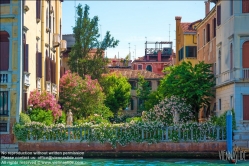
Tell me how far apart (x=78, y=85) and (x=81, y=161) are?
1082 cm

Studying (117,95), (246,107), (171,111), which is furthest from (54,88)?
(117,95)

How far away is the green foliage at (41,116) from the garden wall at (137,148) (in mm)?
1958

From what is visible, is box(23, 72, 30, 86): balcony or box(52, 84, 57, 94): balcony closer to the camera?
box(23, 72, 30, 86): balcony

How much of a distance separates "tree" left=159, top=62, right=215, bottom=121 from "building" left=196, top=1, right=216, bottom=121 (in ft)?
2.52

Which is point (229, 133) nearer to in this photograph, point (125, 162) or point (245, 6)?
point (125, 162)

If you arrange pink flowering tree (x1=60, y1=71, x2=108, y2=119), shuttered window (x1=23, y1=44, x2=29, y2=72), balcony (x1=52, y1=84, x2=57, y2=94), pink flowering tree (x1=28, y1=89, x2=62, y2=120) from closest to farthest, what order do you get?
shuttered window (x1=23, y1=44, x2=29, y2=72)
pink flowering tree (x1=28, y1=89, x2=62, y2=120)
balcony (x1=52, y1=84, x2=57, y2=94)
pink flowering tree (x1=60, y1=71, x2=108, y2=119)

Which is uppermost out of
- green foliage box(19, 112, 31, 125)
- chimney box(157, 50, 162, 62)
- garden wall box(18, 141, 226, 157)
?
chimney box(157, 50, 162, 62)

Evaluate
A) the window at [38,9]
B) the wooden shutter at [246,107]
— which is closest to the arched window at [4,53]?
the window at [38,9]

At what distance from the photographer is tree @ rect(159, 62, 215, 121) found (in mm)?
31484

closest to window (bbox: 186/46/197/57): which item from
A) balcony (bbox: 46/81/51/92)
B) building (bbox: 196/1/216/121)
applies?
building (bbox: 196/1/216/121)

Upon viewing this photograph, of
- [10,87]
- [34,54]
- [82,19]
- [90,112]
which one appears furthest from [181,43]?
[10,87]

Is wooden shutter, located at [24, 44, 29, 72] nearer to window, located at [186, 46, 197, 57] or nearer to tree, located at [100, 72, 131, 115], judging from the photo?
window, located at [186, 46, 197, 57]

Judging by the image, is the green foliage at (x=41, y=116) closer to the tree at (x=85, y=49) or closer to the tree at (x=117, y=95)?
the tree at (x=85, y=49)

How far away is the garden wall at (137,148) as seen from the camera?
26391 millimetres
